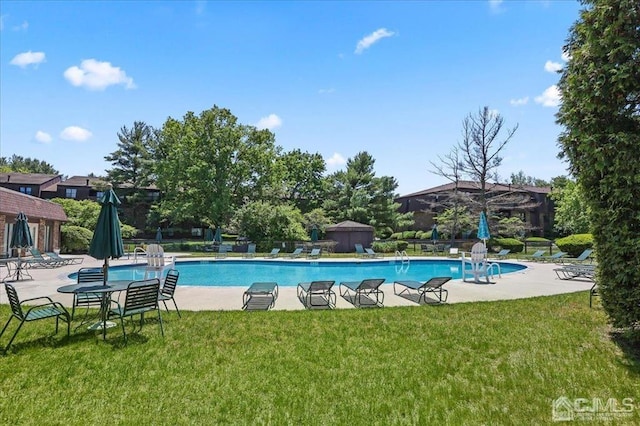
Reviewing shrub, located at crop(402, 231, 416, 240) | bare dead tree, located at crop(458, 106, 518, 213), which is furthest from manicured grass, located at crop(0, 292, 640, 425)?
shrub, located at crop(402, 231, 416, 240)

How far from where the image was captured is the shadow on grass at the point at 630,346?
432 cm

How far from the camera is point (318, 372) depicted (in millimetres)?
4199

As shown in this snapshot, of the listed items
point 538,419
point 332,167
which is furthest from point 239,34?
point 332,167

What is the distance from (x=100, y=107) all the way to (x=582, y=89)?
64.1 ft

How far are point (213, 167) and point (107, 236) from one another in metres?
27.2

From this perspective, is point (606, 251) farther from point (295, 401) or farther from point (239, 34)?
point (239, 34)

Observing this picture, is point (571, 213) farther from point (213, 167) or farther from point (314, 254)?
point (213, 167)

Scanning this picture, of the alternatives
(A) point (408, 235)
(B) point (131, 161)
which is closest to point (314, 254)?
(A) point (408, 235)

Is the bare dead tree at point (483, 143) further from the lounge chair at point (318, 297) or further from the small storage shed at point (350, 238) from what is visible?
the lounge chair at point (318, 297)

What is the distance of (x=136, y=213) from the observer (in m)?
42.1

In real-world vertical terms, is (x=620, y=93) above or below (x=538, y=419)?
above

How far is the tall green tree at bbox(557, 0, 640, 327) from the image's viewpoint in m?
4.64

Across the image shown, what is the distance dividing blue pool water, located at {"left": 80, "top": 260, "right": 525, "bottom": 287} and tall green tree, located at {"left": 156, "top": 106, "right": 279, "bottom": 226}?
12897mm

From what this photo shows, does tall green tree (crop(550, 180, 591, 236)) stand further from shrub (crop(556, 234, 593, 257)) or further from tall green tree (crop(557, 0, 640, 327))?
tall green tree (crop(557, 0, 640, 327))
